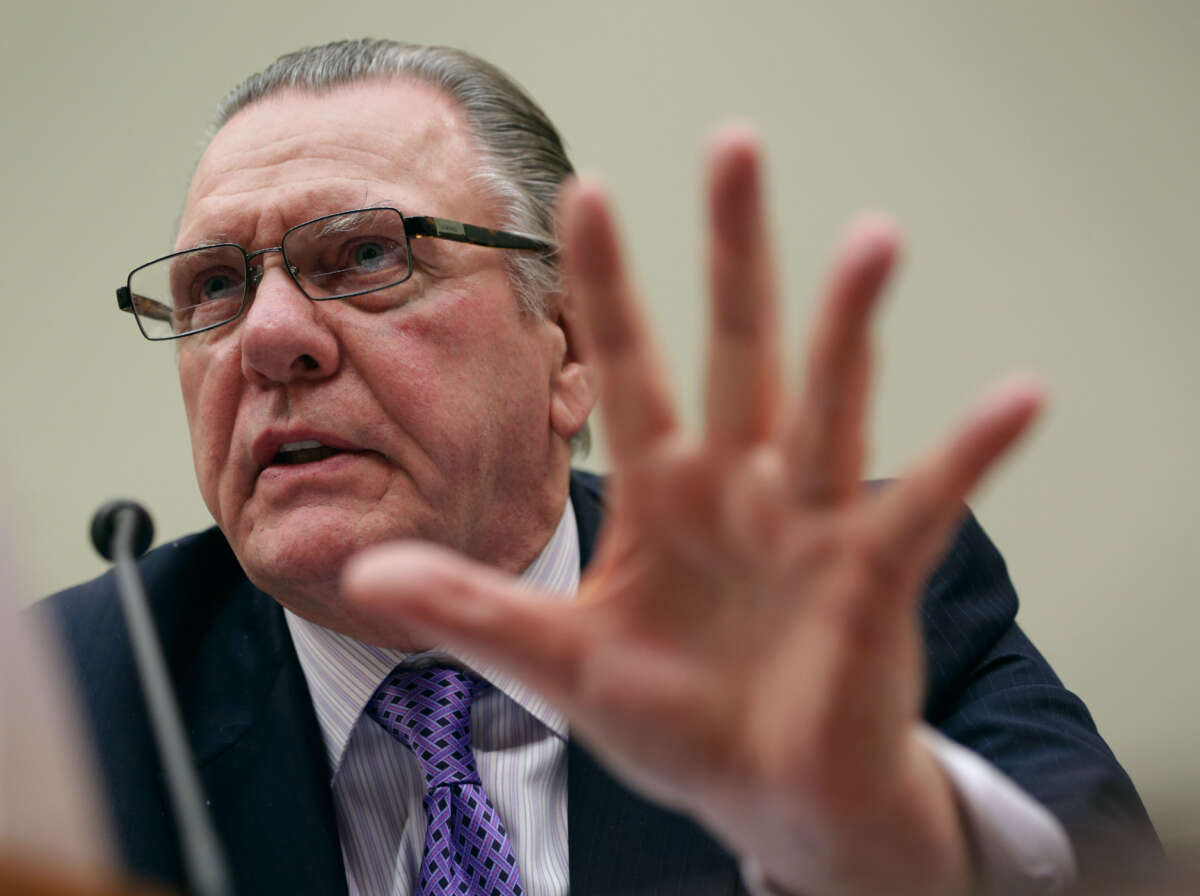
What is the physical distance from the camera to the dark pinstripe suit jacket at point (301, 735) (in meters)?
1.23

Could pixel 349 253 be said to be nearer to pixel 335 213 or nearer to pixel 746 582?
pixel 335 213

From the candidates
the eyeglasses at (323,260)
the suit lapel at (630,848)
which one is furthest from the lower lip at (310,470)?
the suit lapel at (630,848)

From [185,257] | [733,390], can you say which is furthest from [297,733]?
[733,390]

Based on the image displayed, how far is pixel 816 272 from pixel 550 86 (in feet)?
2.16

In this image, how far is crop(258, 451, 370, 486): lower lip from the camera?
1.28 m

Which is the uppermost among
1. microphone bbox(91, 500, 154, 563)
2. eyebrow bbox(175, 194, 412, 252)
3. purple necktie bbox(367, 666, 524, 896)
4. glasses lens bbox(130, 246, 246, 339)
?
eyebrow bbox(175, 194, 412, 252)

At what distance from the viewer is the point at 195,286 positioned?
1.47m

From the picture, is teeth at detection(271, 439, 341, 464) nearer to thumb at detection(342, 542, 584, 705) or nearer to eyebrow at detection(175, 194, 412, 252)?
eyebrow at detection(175, 194, 412, 252)

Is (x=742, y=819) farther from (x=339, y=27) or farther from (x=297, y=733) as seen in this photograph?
(x=339, y=27)

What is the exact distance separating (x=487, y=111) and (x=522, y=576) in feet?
2.15

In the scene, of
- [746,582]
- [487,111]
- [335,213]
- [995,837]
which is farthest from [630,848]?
[487,111]

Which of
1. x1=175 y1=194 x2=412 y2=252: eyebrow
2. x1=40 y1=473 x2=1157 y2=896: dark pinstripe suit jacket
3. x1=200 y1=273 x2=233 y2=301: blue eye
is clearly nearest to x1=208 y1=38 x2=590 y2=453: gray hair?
x1=175 y1=194 x2=412 y2=252: eyebrow

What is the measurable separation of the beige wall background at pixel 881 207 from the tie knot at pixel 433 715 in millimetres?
932

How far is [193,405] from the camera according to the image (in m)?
1.44
